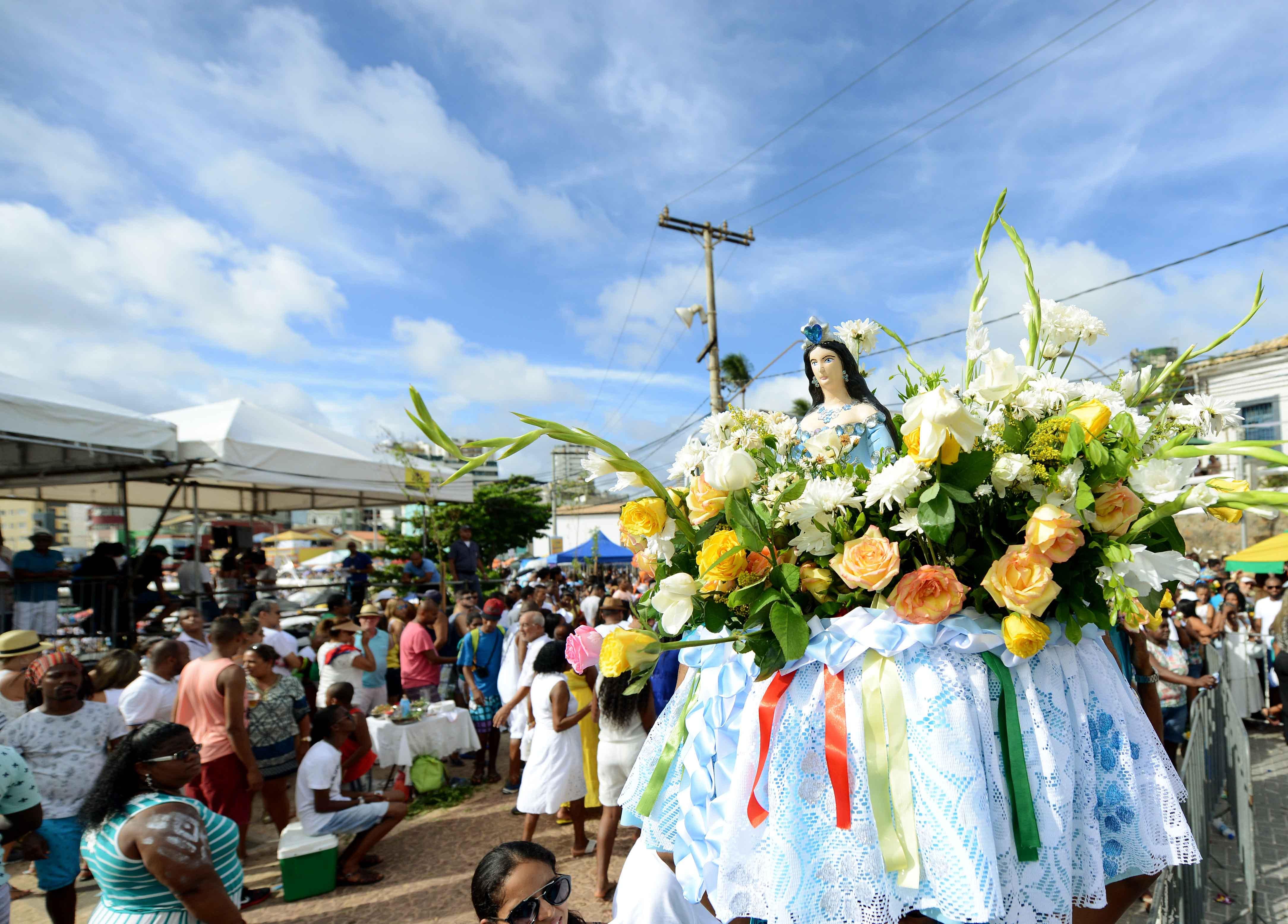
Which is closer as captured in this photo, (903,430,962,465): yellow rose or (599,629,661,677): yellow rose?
(903,430,962,465): yellow rose

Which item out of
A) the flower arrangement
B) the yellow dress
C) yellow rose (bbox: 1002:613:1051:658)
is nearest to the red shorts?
the yellow dress

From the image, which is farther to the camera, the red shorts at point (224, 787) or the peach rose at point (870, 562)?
the red shorts at point (224, 787)

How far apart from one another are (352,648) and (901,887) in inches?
258

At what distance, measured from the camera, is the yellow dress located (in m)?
5.35

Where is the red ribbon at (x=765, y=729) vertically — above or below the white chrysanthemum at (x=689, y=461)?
below

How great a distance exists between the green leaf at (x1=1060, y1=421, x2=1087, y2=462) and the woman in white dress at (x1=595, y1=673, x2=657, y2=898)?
12.9 ft

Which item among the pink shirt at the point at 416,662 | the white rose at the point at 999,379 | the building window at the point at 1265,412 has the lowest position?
the pink shirt at the point at 416,662

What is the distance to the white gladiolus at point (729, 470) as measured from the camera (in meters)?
1.30

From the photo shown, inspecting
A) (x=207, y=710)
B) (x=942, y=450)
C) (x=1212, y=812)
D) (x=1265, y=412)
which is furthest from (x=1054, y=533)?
(x=1265, y=412)

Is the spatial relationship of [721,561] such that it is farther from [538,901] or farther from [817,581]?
[538,901]

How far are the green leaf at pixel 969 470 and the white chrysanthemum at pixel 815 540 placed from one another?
0.23 metres

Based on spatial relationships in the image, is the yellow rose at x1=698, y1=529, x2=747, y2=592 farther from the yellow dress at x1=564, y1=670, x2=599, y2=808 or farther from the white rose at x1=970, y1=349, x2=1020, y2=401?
the yellow dress at x1=564, y1=670, x2=599, y2=808

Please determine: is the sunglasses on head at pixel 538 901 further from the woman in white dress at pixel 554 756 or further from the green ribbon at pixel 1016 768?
the woman in white dress at pixel 554 756

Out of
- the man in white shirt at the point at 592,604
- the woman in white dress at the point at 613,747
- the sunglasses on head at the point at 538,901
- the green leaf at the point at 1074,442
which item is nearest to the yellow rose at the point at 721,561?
the green leaf at the point at 1074,442
